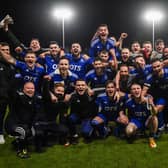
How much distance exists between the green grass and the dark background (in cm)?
1581

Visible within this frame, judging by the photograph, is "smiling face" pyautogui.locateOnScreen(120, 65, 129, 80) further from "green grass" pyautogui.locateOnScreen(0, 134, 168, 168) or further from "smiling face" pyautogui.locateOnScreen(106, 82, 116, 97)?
"green grass" pyautogui.locateOnScreen(0, 134, 168, 168)

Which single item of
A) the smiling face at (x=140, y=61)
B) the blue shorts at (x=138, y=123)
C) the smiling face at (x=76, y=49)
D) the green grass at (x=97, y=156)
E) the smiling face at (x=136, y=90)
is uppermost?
the smiling face at (x=76, y=49)

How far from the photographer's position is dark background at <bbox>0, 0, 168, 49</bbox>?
22297 millimetres

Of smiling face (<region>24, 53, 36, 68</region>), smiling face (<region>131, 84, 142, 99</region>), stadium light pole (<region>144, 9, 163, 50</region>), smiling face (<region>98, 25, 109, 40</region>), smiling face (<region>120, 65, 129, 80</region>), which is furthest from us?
stadium light pole (<region>144, 9, 163, 50</region>)

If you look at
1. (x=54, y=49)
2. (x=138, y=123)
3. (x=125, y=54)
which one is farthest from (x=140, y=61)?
(x=54, y=49)

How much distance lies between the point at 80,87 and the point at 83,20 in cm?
1739

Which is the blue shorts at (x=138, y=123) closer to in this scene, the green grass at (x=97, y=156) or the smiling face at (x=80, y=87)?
the green grass at (x=97, y=156)

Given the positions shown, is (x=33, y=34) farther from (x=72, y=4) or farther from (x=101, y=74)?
(x=101, y=74)

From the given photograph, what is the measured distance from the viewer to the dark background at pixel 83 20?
22.3 meters

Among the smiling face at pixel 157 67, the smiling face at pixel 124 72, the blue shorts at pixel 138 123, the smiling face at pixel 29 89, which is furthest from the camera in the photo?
the smiling face at pixel 124 72

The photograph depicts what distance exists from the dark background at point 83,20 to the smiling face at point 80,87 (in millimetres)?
15307

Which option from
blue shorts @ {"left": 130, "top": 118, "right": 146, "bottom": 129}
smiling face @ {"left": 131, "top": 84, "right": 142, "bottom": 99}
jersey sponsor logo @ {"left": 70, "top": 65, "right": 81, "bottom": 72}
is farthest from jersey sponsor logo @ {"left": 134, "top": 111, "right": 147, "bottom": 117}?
jersey sponsor logo @ {"left": 70, "top": 65, "right": 81, "bottom": 72}

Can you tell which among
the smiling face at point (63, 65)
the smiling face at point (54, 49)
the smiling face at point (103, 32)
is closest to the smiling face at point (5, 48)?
the smiling face at point (54, 49)

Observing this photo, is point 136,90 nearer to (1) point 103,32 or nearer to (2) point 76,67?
(2) point 76,67
